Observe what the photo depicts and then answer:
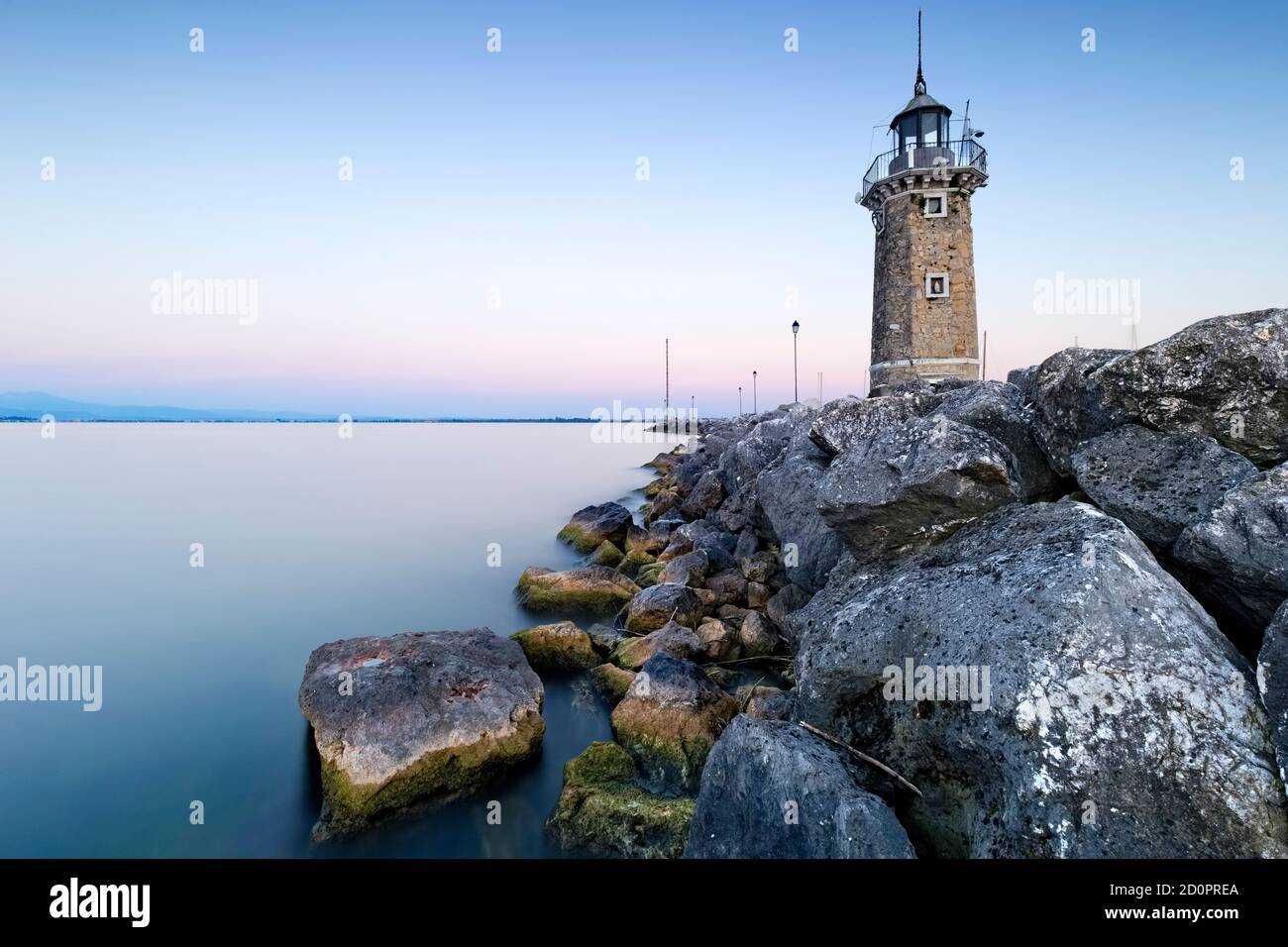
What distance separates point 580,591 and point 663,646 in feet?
16.6

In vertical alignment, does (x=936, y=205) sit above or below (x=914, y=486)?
above

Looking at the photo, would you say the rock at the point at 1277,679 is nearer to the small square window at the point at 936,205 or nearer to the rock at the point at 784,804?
the rock at the point at 784,804

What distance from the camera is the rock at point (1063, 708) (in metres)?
3.44

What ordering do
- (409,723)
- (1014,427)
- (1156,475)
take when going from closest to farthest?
(1156,475) < (1014,427) < (409,723)

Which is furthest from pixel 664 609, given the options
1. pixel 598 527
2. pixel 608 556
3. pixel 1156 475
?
pixel 598 527

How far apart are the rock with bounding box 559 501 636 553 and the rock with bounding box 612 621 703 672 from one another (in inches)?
378

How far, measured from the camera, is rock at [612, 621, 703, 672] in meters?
10.6

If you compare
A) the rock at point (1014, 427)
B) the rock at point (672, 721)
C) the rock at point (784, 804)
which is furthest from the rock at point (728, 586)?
the rock at point (784, 804)

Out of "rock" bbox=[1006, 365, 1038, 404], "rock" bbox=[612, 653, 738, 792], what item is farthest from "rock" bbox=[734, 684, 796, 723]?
"rock" bbox=[1006, 365, 1038, 404]

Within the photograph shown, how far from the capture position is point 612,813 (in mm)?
6785

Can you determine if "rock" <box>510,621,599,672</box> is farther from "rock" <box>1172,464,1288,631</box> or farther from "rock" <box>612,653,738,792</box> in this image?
"rock" <box>1172,464,1288,631</box>

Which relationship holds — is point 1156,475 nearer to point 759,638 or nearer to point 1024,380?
point 1024,380
